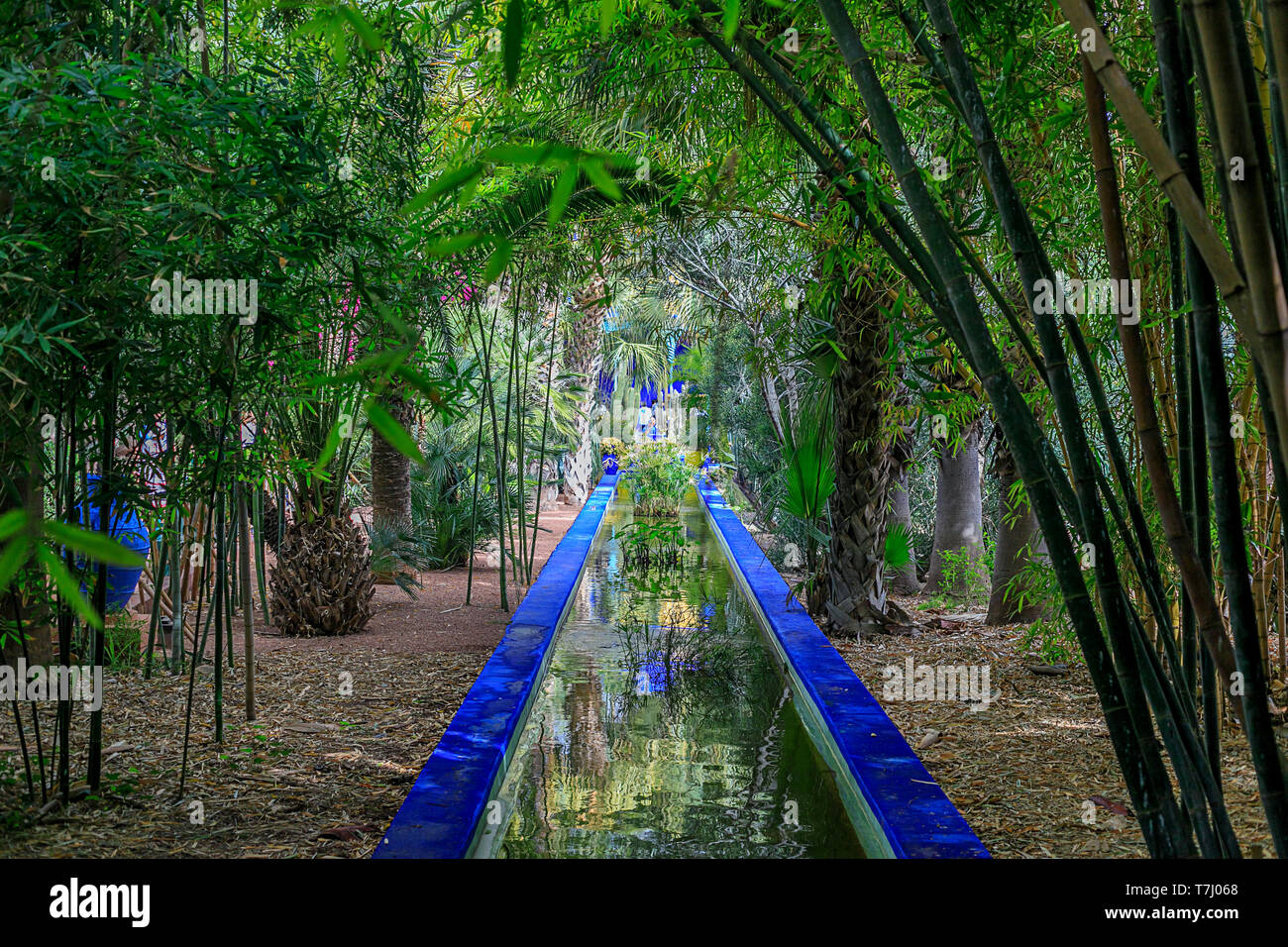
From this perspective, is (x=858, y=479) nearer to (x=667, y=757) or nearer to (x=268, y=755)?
(x=667, y=757)

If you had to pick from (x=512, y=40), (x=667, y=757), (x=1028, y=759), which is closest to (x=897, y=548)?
(x=1028, y=759)

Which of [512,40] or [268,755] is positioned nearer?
[512,40]

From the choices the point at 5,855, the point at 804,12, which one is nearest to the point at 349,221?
→ the point at 804,12

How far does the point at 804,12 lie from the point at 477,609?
5.24 meters

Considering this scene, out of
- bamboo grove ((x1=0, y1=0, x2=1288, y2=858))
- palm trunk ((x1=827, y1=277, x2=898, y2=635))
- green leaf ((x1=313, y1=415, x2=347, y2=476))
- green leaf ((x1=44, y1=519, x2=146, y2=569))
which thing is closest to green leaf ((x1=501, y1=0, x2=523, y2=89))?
bamboo grove ((x1=0, y1=0, x2=1288, y2=858))

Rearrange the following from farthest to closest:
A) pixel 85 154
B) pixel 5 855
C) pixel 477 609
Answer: pixel 477 609 < pixel 5 855 < pixel 85 154

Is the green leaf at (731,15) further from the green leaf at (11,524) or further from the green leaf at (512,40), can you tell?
the green leaf at (11,524)

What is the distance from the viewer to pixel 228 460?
159 inches

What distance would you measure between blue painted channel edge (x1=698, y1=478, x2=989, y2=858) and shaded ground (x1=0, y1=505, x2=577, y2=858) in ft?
5.73

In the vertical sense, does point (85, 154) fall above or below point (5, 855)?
above

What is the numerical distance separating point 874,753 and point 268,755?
8.11ft

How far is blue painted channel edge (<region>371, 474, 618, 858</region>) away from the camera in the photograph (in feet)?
10.1

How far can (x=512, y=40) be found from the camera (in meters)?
0.94
